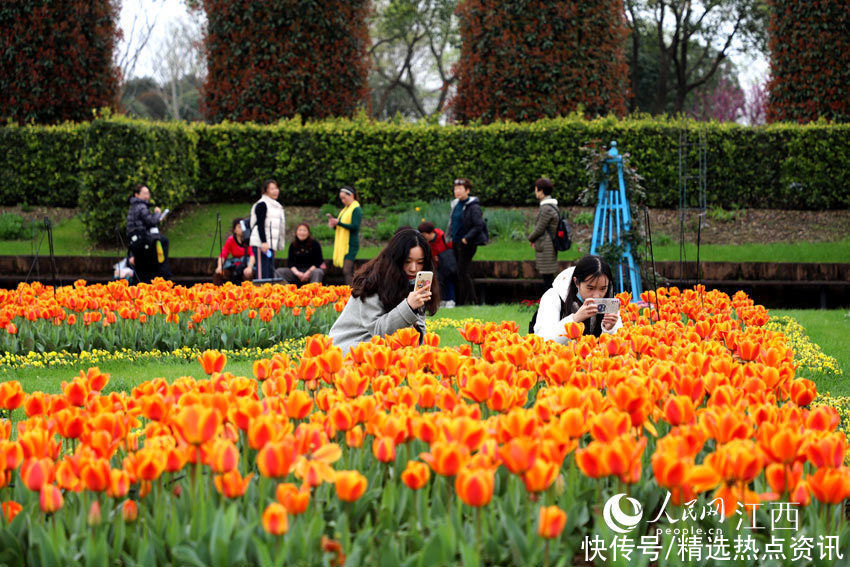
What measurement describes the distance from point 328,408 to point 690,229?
50.8 feet

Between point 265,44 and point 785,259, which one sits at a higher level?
point 265,44

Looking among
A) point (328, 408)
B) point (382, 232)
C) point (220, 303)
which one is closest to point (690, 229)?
point (382, 232)

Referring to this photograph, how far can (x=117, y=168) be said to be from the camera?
17.4m

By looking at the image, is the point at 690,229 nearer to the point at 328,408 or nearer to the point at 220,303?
the point at 220,303

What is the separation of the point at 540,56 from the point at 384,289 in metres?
15.0

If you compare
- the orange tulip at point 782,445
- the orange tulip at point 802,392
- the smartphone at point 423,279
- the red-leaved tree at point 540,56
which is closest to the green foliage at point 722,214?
the red-leaved tree at point 540,56

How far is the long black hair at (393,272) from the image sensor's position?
611 centimetres

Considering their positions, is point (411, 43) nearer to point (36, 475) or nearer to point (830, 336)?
point (830, 336)

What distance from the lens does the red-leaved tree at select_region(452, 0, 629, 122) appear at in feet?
66.2

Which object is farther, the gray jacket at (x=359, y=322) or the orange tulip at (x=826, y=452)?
the gray jacket at (x=359, y=322)

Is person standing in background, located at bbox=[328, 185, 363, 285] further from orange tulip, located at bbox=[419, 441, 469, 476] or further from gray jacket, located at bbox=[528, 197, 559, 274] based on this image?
orange tulip, located at bbox=[419, 441, 469, 476]

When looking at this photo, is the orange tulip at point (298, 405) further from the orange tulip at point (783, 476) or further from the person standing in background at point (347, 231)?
the person standing in background at point (347, 231)

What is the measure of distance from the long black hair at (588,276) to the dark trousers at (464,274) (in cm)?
716

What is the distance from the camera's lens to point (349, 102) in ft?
70.7
